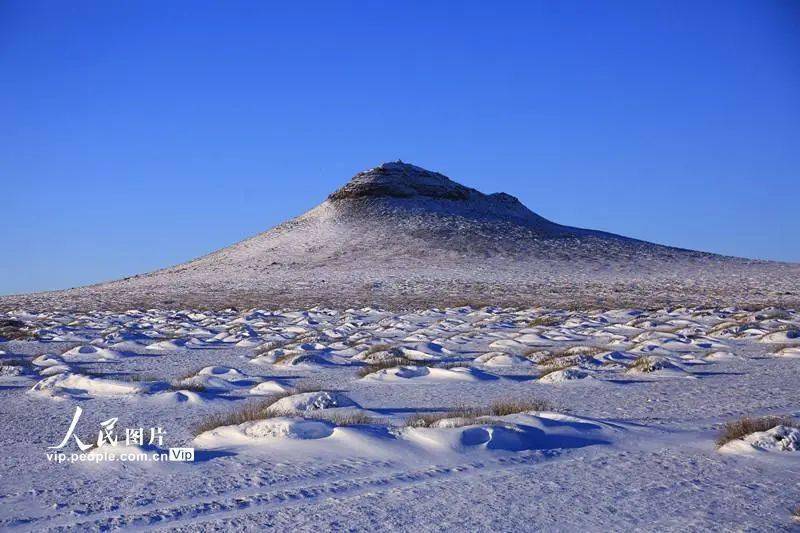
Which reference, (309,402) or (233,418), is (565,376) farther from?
(233,418)

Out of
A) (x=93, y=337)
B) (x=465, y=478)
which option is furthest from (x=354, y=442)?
(x=93, y=337)

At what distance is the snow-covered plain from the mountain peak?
78.9 meters

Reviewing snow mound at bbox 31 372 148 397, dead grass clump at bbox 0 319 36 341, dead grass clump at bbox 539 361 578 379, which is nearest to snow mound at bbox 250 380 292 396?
snow mound at bbox 31 372 148 397

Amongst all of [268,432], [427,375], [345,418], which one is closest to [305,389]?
[345,418]

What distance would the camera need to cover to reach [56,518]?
498 centimetres

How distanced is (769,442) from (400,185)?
89508mm

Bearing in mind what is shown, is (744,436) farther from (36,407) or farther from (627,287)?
(627,287)

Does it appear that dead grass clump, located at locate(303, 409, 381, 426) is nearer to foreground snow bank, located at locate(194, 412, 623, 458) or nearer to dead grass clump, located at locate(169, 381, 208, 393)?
foreground snow bank, located at locate(194, 412, 623, 458)

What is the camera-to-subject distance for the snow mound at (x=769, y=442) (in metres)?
6.57

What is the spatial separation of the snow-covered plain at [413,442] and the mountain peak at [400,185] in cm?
7893

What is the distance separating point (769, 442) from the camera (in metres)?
6.65

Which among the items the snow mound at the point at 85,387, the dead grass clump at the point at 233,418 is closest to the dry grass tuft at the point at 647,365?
the dead grass clump at the point at 233,418

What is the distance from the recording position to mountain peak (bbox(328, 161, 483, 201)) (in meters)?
94.2

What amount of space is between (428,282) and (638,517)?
45880mm
